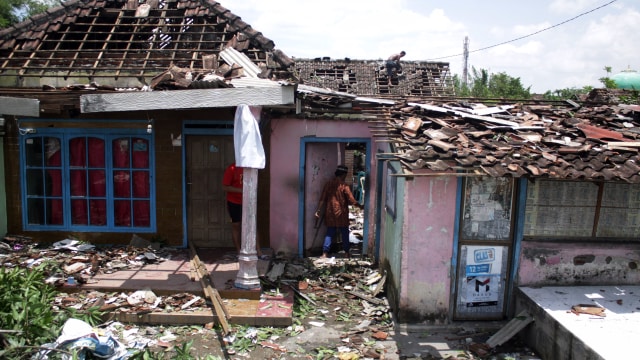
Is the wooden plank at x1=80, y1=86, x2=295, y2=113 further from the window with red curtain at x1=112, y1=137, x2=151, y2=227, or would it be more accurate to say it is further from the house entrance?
the house entrance

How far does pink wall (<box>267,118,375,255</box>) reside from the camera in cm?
950

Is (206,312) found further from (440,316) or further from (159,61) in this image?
(159,61)

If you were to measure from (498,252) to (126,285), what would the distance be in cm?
575

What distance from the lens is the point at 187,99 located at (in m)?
6.60

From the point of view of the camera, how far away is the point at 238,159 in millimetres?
6887

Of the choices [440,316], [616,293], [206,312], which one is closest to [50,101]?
[206,312]

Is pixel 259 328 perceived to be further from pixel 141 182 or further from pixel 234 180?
pixel 141 182

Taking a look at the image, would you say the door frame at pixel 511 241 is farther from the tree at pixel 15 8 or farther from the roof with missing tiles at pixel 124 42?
the tree at pixel 15 8

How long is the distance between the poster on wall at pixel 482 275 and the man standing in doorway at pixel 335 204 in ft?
10.8

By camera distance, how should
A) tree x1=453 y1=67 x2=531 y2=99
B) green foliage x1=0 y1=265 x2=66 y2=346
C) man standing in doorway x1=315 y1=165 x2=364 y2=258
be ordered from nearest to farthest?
green foliage x1=0 y1=265 x2=66 y2=346
man standing in doorway x1=315 y1=165 x2=364 y2=258
tree x1=453 y1=67 x2=531 y2=99

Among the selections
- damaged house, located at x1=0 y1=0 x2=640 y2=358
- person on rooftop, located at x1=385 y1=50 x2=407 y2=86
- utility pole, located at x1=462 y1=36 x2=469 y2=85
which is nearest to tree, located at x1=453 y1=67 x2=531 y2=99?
utility pole, located at x1=462 y1=36 x2=469 y2=85

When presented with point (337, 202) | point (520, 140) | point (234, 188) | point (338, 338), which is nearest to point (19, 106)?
point (234, 188)

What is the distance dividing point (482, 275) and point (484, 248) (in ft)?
1.36

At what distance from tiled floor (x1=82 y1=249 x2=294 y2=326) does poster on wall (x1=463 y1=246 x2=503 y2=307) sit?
2.68m
